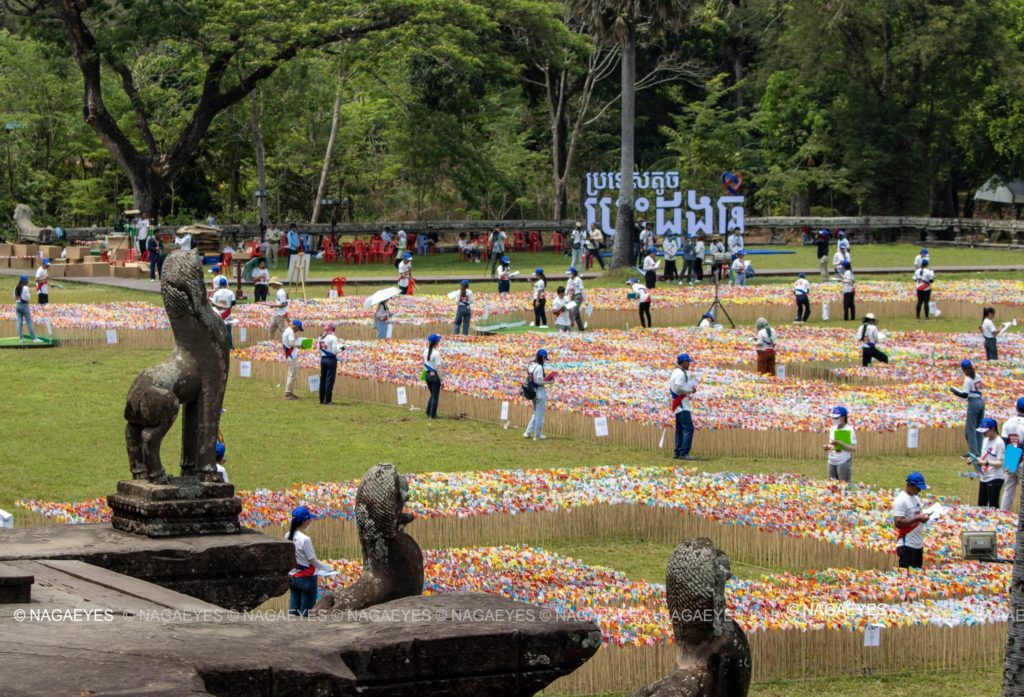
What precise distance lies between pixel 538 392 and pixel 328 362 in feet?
16.3

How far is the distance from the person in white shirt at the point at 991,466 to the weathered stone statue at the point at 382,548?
14034 mm

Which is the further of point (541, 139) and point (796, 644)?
point (541, 139)

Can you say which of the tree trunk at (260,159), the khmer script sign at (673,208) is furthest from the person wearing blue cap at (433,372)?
the tree trunk at (260,159)

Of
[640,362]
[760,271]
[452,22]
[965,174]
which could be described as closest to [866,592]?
[640,362]

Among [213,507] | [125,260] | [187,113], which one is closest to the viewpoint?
[213,507]

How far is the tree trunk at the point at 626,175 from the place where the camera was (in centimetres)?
5559

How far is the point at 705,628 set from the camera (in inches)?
339

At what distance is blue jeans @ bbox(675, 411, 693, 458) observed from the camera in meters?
27.5

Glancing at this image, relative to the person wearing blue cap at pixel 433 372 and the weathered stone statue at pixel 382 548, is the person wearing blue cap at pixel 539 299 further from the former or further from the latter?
the weathered stone statue at pixel 382 548

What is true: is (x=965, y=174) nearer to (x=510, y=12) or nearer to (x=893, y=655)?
(x=510, y=12)

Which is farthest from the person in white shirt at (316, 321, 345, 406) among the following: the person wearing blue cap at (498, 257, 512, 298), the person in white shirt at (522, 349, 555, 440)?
the person wearing blue cap at (498, 257, 512, 298)

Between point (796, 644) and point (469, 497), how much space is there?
6.83 metres

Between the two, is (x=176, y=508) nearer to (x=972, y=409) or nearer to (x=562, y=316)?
(x=972, y=409)

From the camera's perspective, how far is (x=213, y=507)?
43.7 ft
